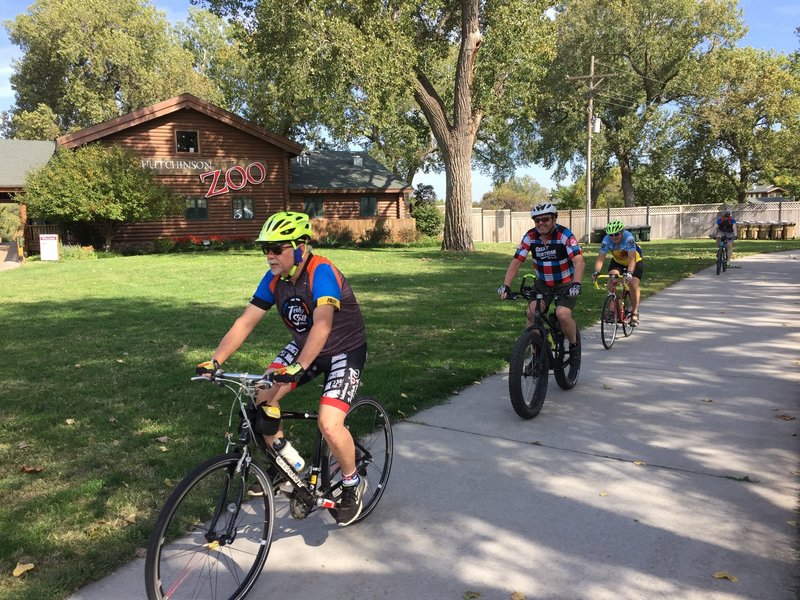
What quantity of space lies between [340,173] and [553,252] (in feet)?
107

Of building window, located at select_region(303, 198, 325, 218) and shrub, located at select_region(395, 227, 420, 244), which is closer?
shrub, located at select_region(395, 227, 420, 244)

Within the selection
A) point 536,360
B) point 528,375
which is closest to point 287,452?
point 528,375

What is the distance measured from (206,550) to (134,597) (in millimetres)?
368

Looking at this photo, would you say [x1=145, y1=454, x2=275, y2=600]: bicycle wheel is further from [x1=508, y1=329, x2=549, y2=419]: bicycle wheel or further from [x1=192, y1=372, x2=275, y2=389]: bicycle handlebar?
[x1=508, y1=329, x2=549, y2=419]: bicycle wheel

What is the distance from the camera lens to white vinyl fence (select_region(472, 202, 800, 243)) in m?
38.0

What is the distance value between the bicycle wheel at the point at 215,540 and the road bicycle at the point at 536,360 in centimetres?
270

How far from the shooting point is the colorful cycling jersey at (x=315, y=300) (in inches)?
131

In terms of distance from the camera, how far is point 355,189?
35.2 meters

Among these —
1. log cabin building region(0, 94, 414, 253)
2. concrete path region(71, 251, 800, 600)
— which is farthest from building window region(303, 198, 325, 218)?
concrete path region(71, 251, 800, 600)

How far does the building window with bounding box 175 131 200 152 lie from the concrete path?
91.8 feet

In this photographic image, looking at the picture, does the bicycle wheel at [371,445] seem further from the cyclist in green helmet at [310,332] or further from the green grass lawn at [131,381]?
the green grass lawn at [131,381]

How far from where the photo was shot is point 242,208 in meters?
32.6

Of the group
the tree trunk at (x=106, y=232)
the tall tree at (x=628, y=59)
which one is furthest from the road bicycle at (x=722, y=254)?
the tall tree at (x=628, y=59)

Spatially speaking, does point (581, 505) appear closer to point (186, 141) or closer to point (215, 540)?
point (215, 540)
